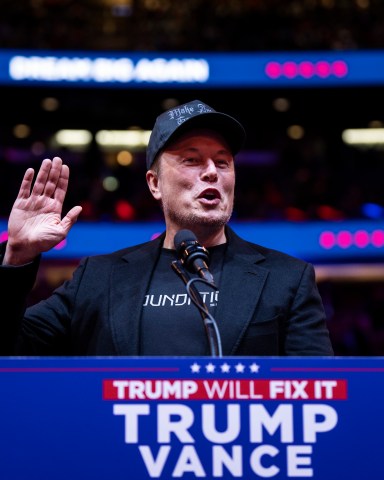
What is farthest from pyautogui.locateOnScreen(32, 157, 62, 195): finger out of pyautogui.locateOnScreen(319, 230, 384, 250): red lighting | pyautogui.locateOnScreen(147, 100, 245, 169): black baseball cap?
pyautogui.locateOnScreen(319, 230, 384, 250): red lighting

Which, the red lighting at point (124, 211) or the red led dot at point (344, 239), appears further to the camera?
the red lighting at point (124, 211)

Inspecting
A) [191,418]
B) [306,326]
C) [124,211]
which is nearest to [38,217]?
[306,326]

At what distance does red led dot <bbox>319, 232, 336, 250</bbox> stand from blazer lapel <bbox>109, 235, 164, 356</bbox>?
8.60 meters

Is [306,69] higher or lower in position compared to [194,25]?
lower

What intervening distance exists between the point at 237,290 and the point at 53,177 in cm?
61

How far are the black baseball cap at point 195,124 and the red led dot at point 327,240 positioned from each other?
8.60 meters

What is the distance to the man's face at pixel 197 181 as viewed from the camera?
219 centimetres

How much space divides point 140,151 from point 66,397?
14.2 metres

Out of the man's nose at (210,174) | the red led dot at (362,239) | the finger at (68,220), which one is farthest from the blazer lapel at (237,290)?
the red led dot at (362,239)

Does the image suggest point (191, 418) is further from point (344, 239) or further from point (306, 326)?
point (344, 239)

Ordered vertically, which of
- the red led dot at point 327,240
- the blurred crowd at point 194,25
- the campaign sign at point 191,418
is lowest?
the campaign sign at point 191,418

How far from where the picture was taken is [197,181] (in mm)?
2209

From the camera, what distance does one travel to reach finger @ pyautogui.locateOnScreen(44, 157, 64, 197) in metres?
2.07

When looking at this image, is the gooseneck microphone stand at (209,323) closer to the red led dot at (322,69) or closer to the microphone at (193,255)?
the microphone at (193,255)
